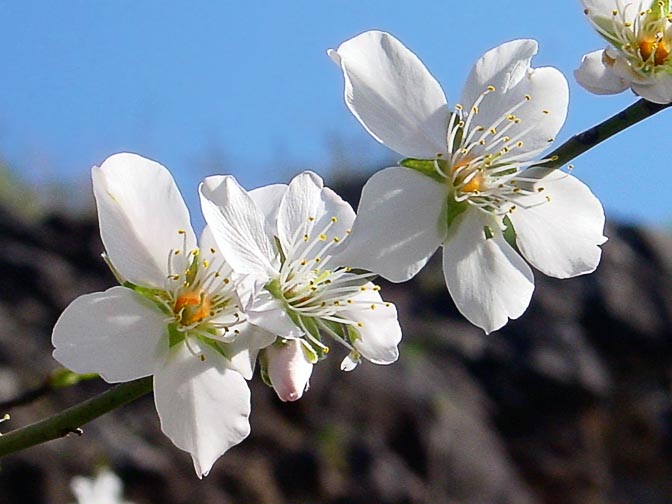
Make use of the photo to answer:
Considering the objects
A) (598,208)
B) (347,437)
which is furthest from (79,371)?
(347,437)

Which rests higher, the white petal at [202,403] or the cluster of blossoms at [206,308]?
the cluster of blossoms at [206,308]

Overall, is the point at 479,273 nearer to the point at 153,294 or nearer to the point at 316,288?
the point at 316,288

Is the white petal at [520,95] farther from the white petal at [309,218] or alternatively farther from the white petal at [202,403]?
the white petal at [202,403]

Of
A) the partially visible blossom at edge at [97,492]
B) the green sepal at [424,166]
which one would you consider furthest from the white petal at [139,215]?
the partially visible blossom at edge at [97,492]

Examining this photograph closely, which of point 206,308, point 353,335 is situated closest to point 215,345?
point 206,308

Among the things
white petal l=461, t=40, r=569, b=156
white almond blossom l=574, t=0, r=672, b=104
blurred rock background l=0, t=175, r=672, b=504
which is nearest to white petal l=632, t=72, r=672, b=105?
white almond blossom l=574, t=0, r=672, b=104

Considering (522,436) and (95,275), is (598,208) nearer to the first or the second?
(95,275)
